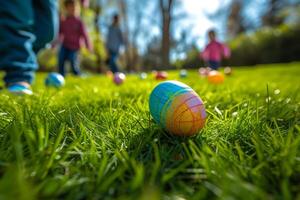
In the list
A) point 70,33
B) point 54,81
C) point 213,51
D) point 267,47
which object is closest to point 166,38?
point 267,47

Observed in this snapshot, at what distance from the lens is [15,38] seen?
117 inches

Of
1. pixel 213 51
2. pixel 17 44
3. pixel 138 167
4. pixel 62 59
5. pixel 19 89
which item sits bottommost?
pixel 138 167

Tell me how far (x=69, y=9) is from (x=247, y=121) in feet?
25.8

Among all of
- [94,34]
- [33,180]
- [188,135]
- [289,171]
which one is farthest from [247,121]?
[94,34]

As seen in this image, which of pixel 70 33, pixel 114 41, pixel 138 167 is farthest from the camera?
pixel 114 41

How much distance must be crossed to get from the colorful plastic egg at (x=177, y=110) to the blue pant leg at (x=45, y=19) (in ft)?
7.82

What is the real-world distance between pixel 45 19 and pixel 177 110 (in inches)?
103

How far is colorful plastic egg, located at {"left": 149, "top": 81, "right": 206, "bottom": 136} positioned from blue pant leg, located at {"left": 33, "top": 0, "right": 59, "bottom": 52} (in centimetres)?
238

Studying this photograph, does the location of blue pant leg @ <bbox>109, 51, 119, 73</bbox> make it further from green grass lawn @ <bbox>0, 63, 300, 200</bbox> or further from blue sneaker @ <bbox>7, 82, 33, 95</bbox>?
green grass lawn @ <bbox>0, 63, 300, 200</bbox>

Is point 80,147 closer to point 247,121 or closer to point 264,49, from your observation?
point 247,121

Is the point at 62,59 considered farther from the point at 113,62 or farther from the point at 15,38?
the point at 15,38

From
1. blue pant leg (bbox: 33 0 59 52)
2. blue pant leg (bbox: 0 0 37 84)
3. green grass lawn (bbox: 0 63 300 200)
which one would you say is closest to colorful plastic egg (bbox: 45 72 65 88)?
blue pant leg (bbox: 33 0 59 52)

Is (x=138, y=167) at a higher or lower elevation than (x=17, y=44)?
lower

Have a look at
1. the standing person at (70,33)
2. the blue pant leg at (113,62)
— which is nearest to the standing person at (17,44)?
the standing person at (70,33)
